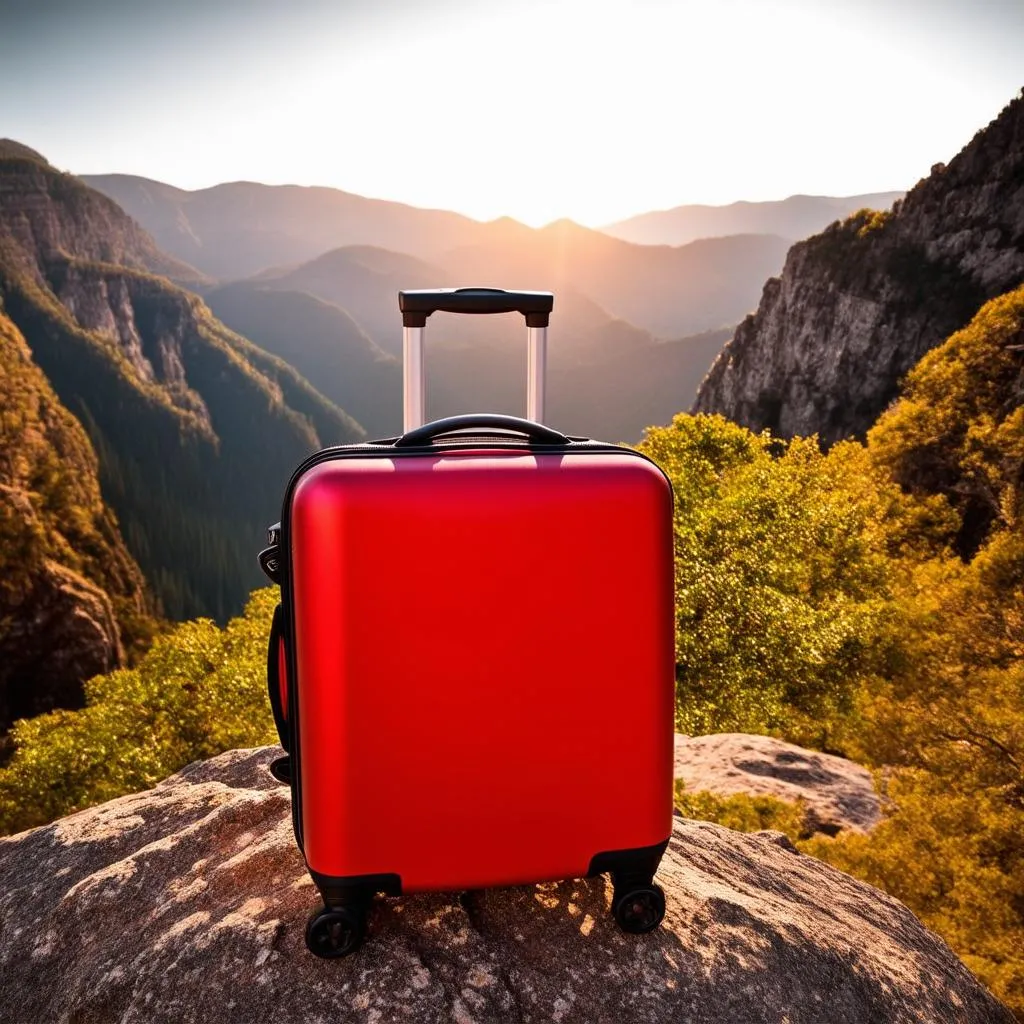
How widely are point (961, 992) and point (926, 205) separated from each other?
68.7 m

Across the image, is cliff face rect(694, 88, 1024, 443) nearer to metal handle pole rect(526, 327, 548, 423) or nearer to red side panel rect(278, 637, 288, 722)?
metal handle pole rect(526, 327, 548, 423)

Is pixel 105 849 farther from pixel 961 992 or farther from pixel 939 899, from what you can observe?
pixel 939 899

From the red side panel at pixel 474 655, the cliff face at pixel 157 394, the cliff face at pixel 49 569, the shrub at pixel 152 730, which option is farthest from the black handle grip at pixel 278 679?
the cliff face at pixel 157 394

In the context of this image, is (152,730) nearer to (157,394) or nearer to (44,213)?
(157,394)

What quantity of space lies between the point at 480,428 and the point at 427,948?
1.45 m

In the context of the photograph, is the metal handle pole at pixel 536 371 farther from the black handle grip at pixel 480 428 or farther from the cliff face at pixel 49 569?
the cliff face at pixel 49 569

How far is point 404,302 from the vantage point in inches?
93.9

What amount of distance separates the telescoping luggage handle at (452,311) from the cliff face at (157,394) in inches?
4860

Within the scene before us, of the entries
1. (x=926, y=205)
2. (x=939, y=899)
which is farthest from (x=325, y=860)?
(x=926, y=205)

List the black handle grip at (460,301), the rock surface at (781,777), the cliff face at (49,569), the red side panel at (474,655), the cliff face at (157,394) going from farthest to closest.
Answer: the cliff face at (157,394)
the cliff face at (49,569)
the rock surface at (781,777)
the black handle grip at (460,301)
the red side panel at (474,655)

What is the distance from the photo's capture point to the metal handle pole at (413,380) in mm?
2420

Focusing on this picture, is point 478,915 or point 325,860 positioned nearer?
point 325,860

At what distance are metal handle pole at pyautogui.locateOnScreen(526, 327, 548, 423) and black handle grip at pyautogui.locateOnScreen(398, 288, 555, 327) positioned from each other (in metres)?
0.10

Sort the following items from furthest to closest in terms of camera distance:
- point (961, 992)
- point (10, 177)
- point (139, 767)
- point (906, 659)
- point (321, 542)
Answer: point (10, 177) → point (139, 767) → point (906, 659) → point (961, 992) → point (321, 542)
